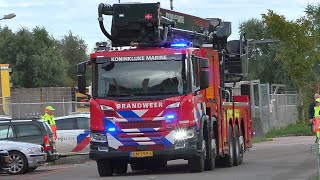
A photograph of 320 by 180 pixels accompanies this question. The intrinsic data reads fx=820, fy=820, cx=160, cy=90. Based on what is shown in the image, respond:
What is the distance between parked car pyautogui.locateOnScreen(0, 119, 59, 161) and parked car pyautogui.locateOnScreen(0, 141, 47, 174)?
981 millimetres

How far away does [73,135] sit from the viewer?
28500 millimetres

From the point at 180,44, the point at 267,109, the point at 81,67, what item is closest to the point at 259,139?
the point at 267,109

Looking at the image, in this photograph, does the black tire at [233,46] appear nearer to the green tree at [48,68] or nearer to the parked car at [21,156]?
the parked car at [21,156]

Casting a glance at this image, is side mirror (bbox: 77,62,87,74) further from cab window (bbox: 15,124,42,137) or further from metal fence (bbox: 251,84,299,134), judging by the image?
metal fence (bbox: 251,84,299,134)

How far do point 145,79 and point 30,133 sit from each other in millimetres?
7551

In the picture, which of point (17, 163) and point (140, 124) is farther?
point (17, 163)

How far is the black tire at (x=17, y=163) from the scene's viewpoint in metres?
23.7

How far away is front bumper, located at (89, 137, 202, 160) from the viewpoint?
62.0 ft

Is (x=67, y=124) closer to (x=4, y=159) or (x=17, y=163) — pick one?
(x=17, y=163)

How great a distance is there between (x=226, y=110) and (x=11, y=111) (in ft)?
62.0

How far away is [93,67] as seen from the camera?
19266 mm

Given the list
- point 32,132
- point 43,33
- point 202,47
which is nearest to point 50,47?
point 43,33

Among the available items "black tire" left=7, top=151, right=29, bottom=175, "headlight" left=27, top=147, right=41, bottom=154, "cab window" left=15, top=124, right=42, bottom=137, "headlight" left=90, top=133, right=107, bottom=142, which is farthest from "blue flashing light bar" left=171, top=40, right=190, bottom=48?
"cab window" left=15, top=124, right=42, bottom=137

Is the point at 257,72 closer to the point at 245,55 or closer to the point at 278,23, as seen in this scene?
the point at 278,23
